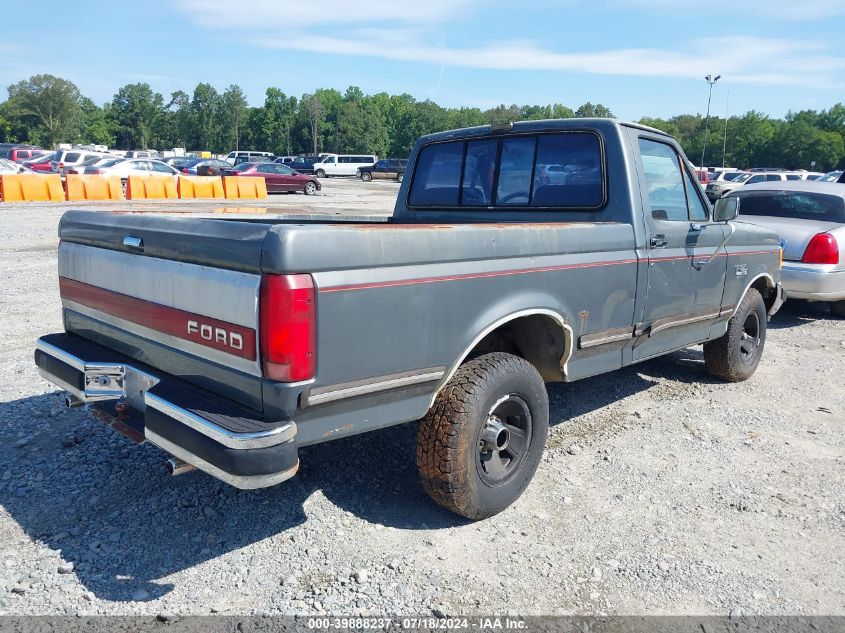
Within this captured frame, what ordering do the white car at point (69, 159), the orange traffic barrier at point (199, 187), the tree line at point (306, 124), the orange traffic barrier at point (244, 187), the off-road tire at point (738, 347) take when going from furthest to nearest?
the tree line at point (306, 124), the white car at point (69, 159), the orange traffic barrier at point (244, 187), the orange traffic barrier at point (199, 187), the off-road tire at point (738, 347)

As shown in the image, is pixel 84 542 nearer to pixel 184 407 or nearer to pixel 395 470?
pixel 184 407

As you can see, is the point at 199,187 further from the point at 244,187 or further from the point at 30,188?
the point at 30,188

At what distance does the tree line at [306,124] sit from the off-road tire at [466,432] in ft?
279

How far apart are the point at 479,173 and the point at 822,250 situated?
16.9 ft

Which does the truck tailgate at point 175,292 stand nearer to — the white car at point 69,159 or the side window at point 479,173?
the side window at point 479,173

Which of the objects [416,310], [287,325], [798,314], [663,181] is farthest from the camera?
[798,314]

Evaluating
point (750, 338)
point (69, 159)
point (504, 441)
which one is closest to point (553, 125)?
point (504, 441)

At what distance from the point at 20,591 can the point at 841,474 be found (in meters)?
4.51

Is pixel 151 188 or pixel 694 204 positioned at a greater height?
pixel 694 204

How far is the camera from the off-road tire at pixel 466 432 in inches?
128

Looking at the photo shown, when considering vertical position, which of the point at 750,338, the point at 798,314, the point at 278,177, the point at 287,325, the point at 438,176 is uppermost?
Result: the point at 438,176

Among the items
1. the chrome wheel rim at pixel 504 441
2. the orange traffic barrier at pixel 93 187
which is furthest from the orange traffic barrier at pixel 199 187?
the chrome wheel rim at pixel 504 441

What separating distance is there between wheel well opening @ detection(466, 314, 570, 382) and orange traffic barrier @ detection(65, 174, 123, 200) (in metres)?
22.7

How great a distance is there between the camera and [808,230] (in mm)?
8172
